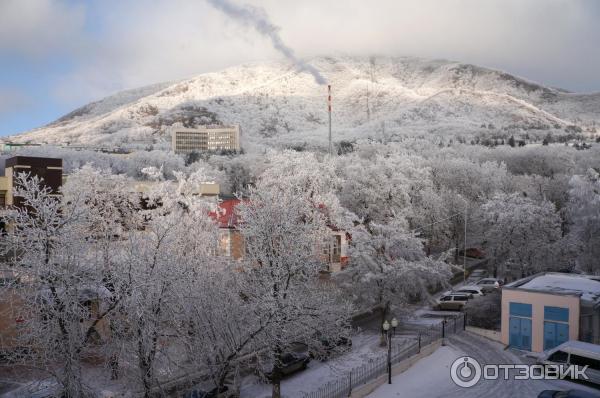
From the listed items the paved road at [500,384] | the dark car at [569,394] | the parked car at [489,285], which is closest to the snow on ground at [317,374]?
the paved road at [500,384]

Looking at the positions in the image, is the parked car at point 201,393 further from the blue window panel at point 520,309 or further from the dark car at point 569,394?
the blue window panel at point 520,309

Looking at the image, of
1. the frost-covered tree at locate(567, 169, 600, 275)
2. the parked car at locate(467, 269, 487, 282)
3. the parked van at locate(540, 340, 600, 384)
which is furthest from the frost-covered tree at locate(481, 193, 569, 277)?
the parked van at locate(540, 340, 600, 384)

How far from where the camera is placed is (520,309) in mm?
19766

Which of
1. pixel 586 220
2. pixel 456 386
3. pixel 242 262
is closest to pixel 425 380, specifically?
pixel 456 386

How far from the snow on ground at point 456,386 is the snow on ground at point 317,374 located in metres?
1.92

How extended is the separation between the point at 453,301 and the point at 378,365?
10265mm

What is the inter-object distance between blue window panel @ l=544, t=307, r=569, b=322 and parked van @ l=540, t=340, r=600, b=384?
91.2 inches

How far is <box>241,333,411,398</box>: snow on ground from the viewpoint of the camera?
1795 cm

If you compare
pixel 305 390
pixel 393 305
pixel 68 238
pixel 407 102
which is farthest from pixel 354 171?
pixel 407 102

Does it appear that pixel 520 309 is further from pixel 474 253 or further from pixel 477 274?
pixel 474 253

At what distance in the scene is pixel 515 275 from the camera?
106ft

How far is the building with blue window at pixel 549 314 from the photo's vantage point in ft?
60.9

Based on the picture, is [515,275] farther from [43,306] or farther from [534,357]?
[43,306]

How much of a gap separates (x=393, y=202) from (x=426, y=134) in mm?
108134
